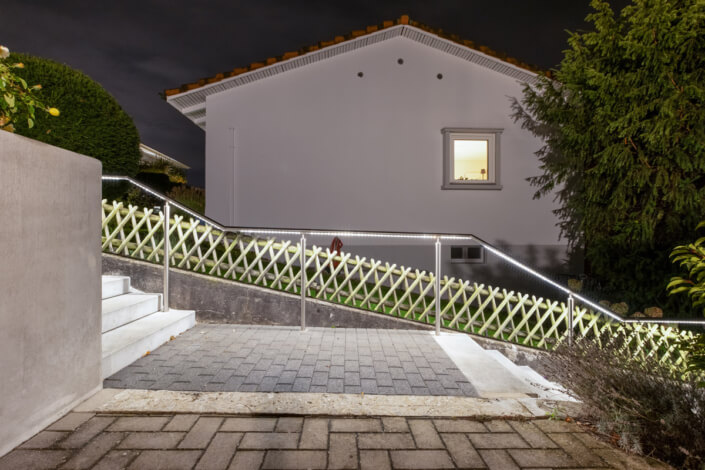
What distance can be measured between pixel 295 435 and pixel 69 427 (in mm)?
1465

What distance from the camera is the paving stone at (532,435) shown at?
2453 mm

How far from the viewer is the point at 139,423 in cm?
260

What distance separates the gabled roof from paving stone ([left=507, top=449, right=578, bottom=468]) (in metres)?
8.88

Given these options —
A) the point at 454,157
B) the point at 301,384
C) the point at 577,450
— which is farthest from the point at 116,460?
the point at 454,157

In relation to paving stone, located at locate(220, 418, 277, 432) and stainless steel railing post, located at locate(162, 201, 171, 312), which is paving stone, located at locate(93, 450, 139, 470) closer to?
paving stone, located at locate(220, 418, 277, 432)

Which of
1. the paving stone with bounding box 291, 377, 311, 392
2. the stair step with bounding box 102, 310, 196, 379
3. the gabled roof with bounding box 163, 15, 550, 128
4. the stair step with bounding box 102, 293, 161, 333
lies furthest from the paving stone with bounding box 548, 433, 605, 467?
the gabled roof with bounding box 163, 15, 550, 128

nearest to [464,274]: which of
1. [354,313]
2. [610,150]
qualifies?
[610,150]

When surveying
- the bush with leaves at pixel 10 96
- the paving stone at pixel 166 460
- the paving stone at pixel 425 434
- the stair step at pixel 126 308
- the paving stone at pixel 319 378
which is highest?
the bush with leaves at pixel 10 96

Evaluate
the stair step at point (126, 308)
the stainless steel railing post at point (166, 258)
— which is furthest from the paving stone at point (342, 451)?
the stainless steel railing post at point (166, 258)

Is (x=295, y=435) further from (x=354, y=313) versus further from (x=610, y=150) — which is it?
(x=610, y=150)

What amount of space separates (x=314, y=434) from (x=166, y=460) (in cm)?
86

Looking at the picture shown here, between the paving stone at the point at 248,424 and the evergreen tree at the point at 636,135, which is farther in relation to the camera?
the evergreen tree at the point at 636,135

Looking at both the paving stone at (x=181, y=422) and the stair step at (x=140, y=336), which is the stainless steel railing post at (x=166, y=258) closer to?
the stair step at (x=140, y=336)

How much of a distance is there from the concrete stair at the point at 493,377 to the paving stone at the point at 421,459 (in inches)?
39.4
